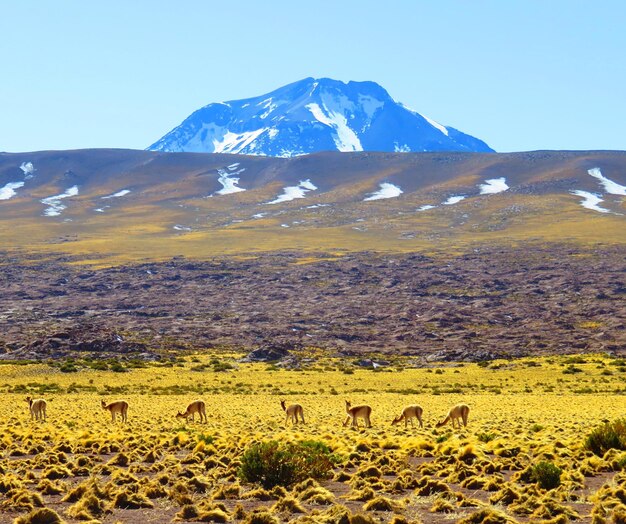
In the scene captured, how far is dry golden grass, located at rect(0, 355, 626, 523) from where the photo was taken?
40.8 feet

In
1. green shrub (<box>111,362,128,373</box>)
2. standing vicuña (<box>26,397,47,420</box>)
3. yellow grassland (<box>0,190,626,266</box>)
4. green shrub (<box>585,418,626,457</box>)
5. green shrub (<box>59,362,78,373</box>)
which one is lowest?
green shrub (<box>111,362,128,373</box>)

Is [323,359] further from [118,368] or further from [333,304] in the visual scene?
[333,304]

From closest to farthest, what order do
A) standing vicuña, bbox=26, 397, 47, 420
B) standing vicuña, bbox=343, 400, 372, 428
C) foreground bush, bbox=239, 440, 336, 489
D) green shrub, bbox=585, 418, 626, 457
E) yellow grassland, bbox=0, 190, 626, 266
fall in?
1. foreground bush, bbox=239, 440, 336, 489
2. green shrub, bbox=585, 418, 626, 457
3. standing vicuña, bbox=343, 400, 372, 428
4. standing vicuña, bbox=26, 397, 47, 420
5. yellow grassland, bbox=0, 190, 626, 266

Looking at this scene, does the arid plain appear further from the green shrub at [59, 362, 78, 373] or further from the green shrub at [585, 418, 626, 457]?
the green shrub at [59, 362, 78, 373]

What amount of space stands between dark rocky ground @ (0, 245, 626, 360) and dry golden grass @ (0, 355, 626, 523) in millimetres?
47987

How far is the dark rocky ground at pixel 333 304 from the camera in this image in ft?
286

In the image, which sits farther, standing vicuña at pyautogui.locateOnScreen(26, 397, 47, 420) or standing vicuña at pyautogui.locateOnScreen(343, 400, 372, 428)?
standing vicuña at pyautogui.locateOnScreen(26, 397, 47, 420)

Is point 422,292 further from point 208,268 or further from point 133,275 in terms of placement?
point 133,275

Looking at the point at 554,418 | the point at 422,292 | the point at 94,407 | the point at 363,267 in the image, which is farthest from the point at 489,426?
the point at 363,267

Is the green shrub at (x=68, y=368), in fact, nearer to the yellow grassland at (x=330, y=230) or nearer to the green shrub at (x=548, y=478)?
the green shrub at (x=548, y=478)

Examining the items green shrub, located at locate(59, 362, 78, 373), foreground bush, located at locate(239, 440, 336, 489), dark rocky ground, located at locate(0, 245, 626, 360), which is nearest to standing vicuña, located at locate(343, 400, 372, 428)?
foreground bush, located at locate(239, 440, 336, 489)

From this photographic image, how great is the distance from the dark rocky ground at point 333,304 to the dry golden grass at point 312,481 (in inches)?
1889

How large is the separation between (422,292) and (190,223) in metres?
85.3

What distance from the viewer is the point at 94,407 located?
3528cm
